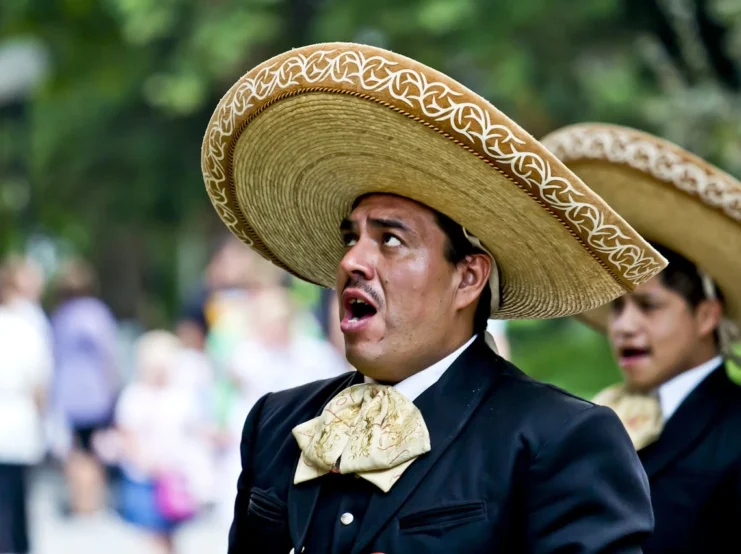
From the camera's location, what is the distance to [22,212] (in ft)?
64.5

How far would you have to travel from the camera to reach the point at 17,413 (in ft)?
30.7

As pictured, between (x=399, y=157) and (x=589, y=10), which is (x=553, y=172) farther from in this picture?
(x=589, y=10)

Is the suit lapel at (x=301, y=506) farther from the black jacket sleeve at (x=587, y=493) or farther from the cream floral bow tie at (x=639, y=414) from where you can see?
the cream floral bow tie at (x=639, y=414)

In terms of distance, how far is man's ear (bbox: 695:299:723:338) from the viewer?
4.36m

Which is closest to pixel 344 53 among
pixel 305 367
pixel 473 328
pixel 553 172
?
pixel 553 172

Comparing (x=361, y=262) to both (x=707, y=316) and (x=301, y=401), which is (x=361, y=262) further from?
(x=707, y=316)

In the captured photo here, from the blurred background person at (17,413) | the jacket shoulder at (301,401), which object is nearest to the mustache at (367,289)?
the jacket shoulder at (301,401)

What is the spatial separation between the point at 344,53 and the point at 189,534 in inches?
280

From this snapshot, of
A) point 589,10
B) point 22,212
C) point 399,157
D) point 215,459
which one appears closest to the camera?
point 399,157

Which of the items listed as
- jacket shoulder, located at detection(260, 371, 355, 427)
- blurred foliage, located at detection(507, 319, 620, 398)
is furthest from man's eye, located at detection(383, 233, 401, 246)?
blurred foliage, located at detection(507, 319, 620, 398)

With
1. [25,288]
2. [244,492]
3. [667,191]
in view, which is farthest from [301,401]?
[25,288]

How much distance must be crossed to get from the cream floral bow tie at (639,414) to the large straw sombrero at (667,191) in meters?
0.47

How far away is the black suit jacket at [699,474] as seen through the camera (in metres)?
3.85

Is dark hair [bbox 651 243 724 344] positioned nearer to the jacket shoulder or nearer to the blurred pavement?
the jacket shoulder
